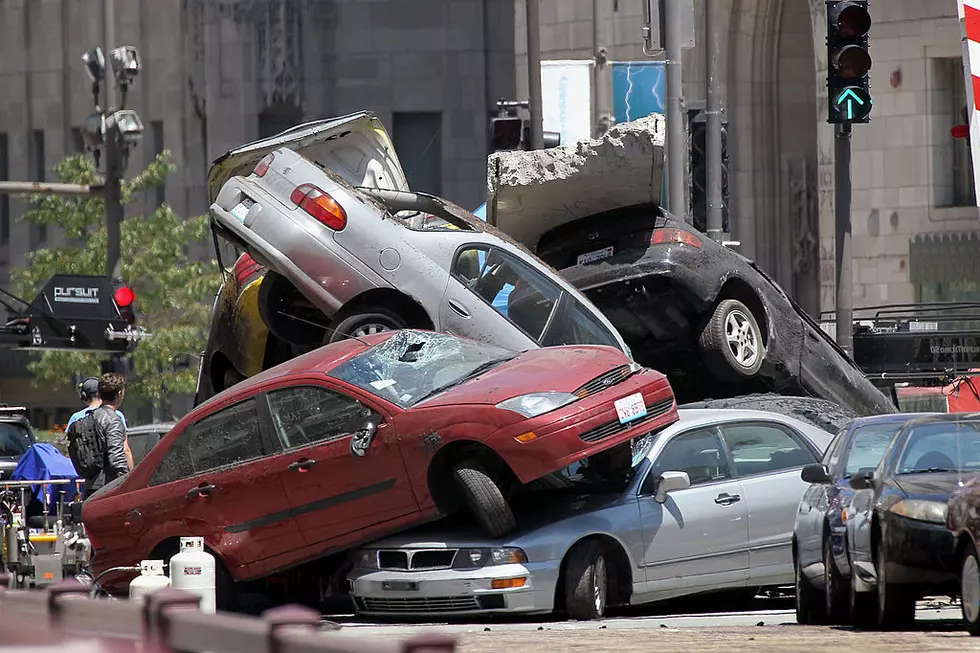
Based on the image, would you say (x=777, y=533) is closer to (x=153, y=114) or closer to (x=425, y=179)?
(x=425, y=179)

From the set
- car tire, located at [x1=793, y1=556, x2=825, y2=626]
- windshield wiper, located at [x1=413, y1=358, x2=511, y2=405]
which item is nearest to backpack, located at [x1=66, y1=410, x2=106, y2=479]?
windshield wiper, located at [x1=413, y1=358, x2=511, y2=405]

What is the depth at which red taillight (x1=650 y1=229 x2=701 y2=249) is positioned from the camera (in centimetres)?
1533

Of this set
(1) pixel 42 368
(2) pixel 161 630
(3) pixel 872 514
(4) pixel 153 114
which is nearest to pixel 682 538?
(3) pixel 872 514

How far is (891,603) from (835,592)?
3.42ft

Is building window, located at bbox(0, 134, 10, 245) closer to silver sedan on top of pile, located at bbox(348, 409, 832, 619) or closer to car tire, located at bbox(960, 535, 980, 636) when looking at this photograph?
silver sedan on top of pile, located at bbox(348, 409, 832, 619)

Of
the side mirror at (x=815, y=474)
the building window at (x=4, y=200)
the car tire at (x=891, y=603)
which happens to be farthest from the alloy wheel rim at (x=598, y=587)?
the building window at (x=4, y=200)

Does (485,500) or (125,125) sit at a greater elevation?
(125,125)

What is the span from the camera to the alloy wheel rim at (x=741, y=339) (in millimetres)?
15047

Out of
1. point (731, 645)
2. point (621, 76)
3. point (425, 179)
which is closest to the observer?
point (731, 645)

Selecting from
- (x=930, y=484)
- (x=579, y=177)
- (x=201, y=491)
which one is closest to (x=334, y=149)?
(x=579, y=177)

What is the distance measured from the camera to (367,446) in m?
11.8

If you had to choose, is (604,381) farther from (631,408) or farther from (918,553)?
(918,553)

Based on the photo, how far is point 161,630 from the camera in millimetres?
4840

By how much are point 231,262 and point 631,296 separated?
12.7 feet
